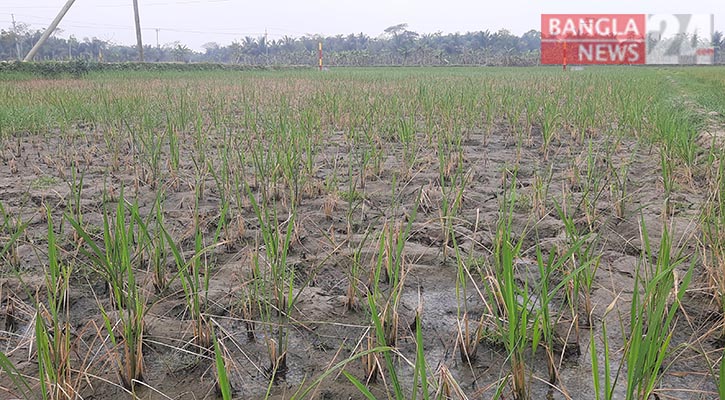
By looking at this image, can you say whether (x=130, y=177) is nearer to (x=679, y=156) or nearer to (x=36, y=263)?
(x=36, y=263)

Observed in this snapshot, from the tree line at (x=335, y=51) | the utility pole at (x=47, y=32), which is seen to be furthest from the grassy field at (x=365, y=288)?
the tree line at (x=335, y=51)

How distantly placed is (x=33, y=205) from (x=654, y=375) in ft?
9.12

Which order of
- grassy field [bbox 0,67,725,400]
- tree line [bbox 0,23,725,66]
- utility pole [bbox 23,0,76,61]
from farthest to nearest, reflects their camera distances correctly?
tree line [bbox 0,23,725,66] < utility pole [bbox 23,0,76,61] < grassy field [bbox 0,67,725,400]

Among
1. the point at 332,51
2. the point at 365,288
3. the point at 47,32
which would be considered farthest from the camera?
the point at 332,51

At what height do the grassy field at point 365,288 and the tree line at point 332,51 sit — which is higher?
the tree line at point 332,51

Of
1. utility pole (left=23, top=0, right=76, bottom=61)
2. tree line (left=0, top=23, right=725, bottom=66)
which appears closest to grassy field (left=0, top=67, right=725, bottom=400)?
utility pole (left=23, top=0, right=76, bottom=61)

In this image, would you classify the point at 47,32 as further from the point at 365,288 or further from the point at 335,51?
the point at 335,51

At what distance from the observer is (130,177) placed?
130 inches

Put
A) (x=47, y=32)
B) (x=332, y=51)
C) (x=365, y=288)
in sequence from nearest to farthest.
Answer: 1. (x=365, y=288)
2. (x=47, y=32)
3. (x=332, y=51)

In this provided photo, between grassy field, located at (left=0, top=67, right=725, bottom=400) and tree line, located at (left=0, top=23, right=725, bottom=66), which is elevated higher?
tree line, located at (left=0, top=23, right=725, bottom=66)

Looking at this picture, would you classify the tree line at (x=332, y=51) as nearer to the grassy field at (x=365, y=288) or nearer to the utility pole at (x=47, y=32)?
the utility pole at (x=47, y=32)

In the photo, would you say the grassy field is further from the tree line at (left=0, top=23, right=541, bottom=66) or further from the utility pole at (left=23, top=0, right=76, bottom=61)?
the tree line at (left=0, top=23, right=541, bottom=66)

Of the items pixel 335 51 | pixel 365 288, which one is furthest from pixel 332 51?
pixel 365 288

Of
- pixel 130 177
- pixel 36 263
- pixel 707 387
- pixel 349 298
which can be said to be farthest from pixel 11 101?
pixel 707 387
